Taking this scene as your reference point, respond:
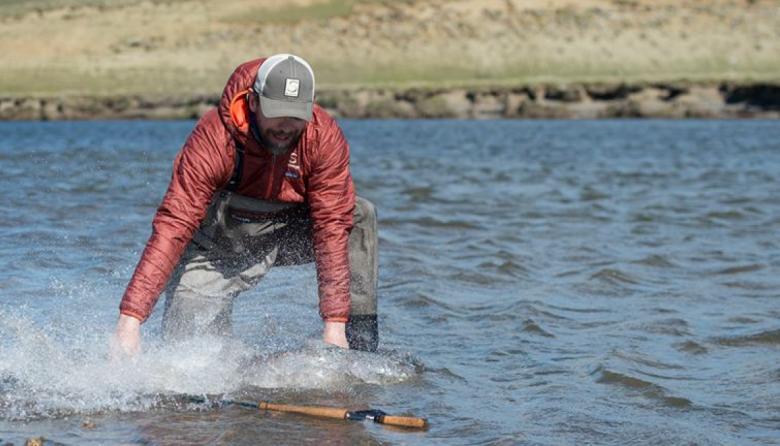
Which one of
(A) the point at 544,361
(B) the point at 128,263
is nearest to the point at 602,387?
(A) the point at 544,361

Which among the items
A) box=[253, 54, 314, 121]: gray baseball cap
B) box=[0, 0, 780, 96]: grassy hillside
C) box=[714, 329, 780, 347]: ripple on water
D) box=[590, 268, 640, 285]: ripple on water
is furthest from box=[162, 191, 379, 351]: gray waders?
box=[0, 0, 780, 96]: grassy hillside

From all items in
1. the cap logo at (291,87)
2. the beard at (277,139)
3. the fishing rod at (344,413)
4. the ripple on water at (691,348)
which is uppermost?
the cap logo at (291,87)

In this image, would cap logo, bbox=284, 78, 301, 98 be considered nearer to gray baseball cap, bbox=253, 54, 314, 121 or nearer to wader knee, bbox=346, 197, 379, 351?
gray baseball cap, bbox=253, 54, 314, 121

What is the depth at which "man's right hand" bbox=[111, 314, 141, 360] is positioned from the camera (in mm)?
5930

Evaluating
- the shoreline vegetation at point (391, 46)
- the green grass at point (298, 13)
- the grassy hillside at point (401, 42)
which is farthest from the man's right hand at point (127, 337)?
the green grass at point (298, 13)

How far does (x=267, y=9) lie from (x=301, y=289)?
275ft

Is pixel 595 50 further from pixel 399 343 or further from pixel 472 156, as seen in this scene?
pixel 399 343

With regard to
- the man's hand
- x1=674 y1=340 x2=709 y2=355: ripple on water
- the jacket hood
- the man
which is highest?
the jacket hood

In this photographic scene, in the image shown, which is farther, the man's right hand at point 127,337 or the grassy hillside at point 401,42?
the grassy hillside at point 401,42

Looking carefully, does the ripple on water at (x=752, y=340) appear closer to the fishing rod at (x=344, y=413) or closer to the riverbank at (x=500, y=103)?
the fishing rod at (x=344, y=413)

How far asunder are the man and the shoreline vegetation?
51102 mm

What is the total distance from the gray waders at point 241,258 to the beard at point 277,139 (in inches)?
17.9

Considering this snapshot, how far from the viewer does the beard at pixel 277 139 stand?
237 inches

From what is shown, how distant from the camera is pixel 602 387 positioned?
6.87 metres
